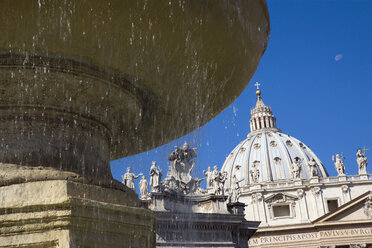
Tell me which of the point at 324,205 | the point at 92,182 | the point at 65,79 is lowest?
the point at 92,182

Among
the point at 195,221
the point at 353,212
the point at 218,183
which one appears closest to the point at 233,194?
the point at 218,183

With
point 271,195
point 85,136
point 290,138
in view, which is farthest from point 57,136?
point 290,138

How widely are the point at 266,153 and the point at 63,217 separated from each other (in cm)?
7410

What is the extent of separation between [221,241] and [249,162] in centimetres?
5446

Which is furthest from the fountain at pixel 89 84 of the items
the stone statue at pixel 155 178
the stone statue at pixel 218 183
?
the stone statue at pixel 218 183

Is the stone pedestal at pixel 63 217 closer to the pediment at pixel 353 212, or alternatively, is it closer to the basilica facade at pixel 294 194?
the basilica facade at pixel 294 194

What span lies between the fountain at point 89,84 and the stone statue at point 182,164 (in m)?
17.9

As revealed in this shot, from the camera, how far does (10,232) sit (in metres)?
2.51

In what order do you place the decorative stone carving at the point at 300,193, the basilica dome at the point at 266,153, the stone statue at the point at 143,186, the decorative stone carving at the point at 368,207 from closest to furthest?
the stone statue at the point at 143,186 < the decorative stone carving at the point at 368,207 < the decorative stone carving at the point at 300,193 < the basilica dome at the point at 266,153

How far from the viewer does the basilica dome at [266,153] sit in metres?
72.1

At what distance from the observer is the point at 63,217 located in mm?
2477

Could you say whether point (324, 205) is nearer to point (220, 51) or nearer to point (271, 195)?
point (271, 195)

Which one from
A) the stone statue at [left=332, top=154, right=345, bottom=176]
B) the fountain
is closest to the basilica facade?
the stone statue at [left=332, top=154, right=345, bottom=176]

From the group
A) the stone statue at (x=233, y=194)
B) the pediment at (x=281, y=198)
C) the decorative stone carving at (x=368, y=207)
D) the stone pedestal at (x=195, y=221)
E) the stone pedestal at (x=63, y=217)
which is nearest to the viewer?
the stone pedestal at (x=63, y=217)
